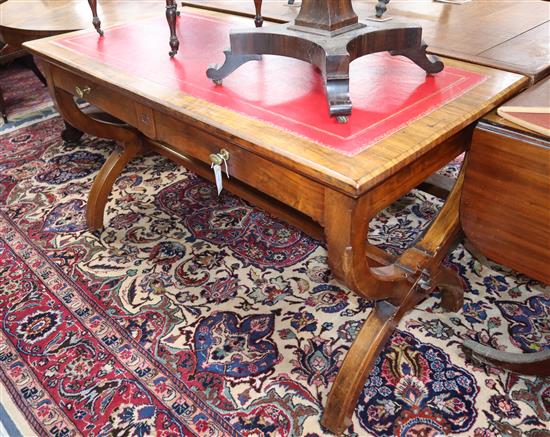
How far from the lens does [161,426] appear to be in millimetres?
1272

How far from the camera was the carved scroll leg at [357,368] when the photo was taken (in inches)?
47.9

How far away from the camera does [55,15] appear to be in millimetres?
2469

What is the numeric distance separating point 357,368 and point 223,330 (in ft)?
1.54

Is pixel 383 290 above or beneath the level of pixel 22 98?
above

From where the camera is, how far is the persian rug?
302 cm

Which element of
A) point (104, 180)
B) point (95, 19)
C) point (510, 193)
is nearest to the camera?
point (510, 193)

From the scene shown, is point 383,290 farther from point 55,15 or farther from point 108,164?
point 55,15

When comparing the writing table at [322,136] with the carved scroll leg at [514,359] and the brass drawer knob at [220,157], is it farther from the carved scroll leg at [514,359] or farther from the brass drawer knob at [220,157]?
the carved scroll leg at [514,359]

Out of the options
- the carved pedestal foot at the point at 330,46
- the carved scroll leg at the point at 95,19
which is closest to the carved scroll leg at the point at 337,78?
the carved pedestal foot at the point at 330,46

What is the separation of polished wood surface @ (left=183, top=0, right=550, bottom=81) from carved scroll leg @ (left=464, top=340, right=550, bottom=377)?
68cm

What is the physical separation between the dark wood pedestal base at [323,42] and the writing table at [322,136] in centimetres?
5

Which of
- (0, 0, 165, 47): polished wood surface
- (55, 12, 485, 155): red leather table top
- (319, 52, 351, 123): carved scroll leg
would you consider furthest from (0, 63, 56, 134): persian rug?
(319, 52, 351, 123): carved scroll leg

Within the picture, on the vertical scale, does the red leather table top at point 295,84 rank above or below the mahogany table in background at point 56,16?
above

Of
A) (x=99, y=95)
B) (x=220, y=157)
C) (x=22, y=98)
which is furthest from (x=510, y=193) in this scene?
(x=22, y=98)
